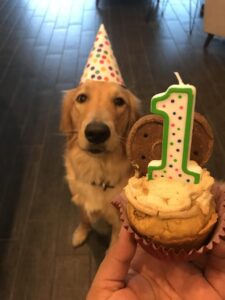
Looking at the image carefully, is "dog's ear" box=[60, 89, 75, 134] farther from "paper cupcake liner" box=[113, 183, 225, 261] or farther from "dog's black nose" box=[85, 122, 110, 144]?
"paper cupcake liner" box=[113, 183, 225, 261]

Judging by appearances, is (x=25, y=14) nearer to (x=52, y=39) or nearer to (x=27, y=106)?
(x=52, y=39)

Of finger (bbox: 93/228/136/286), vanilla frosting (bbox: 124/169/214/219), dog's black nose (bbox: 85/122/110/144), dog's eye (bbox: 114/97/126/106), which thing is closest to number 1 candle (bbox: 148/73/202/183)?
vanilla frosting (bbox: 124/169/214/219)

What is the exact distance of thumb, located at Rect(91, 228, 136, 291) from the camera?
884 mm

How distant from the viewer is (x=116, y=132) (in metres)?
1.46

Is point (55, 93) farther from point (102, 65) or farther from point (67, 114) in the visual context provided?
point (102, 65)

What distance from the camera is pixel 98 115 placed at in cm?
140

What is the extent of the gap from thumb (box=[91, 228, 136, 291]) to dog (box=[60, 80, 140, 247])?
548 mm

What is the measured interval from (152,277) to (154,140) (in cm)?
43

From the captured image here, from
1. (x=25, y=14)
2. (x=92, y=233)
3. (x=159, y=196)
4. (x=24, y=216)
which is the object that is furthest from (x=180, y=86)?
(x=25, y=14)

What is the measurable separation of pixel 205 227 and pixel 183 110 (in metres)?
0.26

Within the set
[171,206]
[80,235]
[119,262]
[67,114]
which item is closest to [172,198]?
[171,206]

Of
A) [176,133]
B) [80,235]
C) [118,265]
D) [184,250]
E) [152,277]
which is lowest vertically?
[80,235]

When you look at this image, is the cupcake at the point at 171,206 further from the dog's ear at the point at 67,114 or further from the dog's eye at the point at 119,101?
the dog's ear at the point at 67,114

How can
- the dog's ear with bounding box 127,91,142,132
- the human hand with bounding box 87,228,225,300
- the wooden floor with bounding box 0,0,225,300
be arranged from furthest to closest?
1. the wooden floor with bounding box 0,0,225,300
2. the dog's ear with bounding box 127,91,142,132
3. the human hand with bounding box 87,228,225,300
